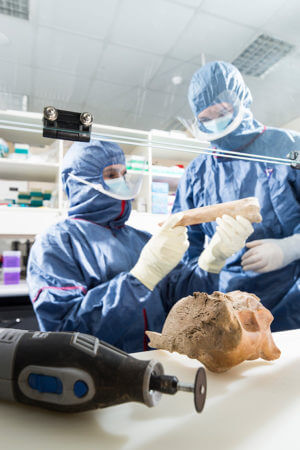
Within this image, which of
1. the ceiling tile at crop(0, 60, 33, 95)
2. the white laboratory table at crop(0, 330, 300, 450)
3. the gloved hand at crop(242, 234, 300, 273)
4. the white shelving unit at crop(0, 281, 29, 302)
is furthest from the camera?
the white shelving unit at crop(0, 281, 29, 302)

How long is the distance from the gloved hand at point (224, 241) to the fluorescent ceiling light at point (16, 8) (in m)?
0.89

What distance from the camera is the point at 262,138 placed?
2.72ft

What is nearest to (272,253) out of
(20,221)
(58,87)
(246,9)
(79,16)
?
(58,87)

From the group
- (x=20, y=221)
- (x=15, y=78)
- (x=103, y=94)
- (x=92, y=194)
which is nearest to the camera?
(x=15, y=78)

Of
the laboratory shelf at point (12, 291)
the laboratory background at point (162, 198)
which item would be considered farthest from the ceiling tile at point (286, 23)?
the laboratory shelf at point (12, 291)

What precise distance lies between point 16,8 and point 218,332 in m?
1.12

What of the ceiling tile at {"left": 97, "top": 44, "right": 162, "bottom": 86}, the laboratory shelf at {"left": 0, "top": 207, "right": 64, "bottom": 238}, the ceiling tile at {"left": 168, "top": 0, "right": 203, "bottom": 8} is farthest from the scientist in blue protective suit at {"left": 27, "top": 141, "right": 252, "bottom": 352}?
the laboratory shelf at {"left": 0, "top": 207, "right": 64, "bottom": 238}

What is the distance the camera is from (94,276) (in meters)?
0.99

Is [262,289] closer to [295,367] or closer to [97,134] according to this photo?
[295,367]

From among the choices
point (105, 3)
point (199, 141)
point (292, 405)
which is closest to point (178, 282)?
point (199, 141)

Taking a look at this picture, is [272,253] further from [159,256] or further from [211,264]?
[159,256]

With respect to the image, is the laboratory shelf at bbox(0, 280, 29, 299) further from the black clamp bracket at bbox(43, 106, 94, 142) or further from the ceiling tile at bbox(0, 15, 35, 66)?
the black clamp bracket at bbox(43, 106, 94, 142)

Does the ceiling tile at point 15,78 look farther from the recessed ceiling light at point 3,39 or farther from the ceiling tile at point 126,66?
the ceiling tile at point 126,66

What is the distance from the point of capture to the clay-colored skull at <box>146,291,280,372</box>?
0.43 meters
